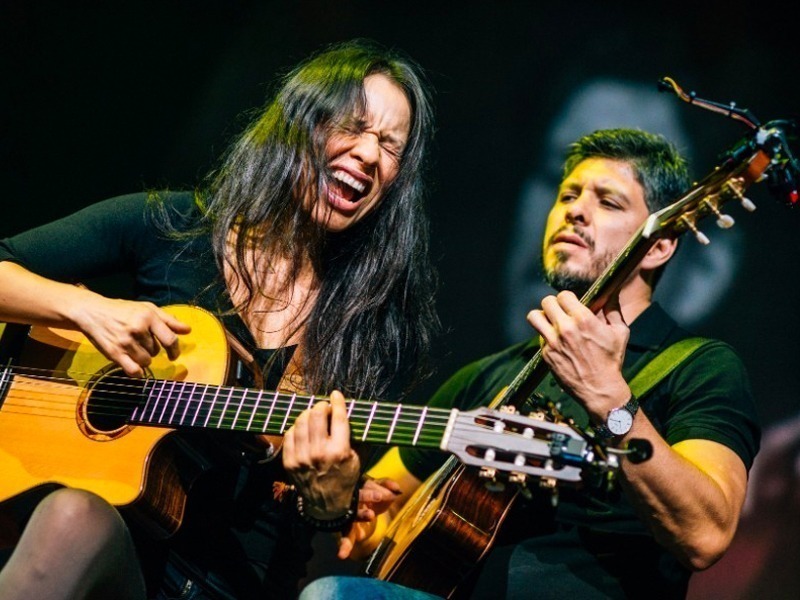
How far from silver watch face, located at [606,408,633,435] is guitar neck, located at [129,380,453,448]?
438 millimetres

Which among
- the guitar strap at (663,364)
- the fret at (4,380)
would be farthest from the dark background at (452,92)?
the fret at (4,380)

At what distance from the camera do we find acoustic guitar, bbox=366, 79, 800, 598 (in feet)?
5.90

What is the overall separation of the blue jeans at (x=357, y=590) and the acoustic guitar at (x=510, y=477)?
11cm

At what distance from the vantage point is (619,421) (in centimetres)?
202

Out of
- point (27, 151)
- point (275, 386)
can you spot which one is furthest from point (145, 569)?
point (27, 151)

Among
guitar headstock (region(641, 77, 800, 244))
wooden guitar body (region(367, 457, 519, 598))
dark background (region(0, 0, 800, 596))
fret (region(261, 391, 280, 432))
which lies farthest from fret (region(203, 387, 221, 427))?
dark background (region(0, 0, 800, 596))

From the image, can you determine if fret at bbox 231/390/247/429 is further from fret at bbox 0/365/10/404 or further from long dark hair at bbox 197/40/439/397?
fret at bbox 0/365/10/404

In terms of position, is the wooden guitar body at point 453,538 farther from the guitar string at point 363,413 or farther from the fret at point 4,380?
the fret at point 4,380

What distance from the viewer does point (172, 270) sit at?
8.10 ft

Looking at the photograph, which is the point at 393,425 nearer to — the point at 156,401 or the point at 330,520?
the point at 330,520

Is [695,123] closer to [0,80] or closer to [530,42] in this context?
[530,42]

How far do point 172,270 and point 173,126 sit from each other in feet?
4.49

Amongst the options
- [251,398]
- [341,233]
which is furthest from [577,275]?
[251,398]

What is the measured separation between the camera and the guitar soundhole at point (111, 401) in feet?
7.02
